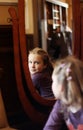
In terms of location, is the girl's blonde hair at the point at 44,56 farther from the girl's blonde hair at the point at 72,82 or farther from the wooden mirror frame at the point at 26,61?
the girl's blonde hair at the point at 72,82

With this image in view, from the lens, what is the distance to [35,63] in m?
2.26

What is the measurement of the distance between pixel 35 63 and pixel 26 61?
0.24ft

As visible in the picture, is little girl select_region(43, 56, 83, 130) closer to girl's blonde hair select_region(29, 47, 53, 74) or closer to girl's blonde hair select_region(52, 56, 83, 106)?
girl's blonde hair select_region(52, 56, 83, 106)

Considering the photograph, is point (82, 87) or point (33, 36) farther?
point (33, 36)

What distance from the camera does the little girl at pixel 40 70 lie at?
225 centimetres

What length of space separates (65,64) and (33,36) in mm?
771

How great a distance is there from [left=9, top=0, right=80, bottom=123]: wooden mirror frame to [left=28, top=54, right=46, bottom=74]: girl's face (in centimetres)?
4

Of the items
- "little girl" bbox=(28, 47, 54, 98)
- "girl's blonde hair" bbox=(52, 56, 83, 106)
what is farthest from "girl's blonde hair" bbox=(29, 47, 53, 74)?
"girl's blonde hair" bbox=(52, 56, 83, 106)

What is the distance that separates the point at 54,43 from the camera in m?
2.31

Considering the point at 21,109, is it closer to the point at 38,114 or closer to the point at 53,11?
the point at 38,114

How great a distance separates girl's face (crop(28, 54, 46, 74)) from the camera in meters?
2.24

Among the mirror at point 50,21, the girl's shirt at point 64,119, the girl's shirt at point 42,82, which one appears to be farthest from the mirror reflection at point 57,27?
the girl's shirt at point 64,119

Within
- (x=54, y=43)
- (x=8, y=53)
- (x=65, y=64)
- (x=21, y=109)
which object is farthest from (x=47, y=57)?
(x=65, y=64)

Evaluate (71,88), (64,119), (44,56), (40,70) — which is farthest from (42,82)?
(71,88)
